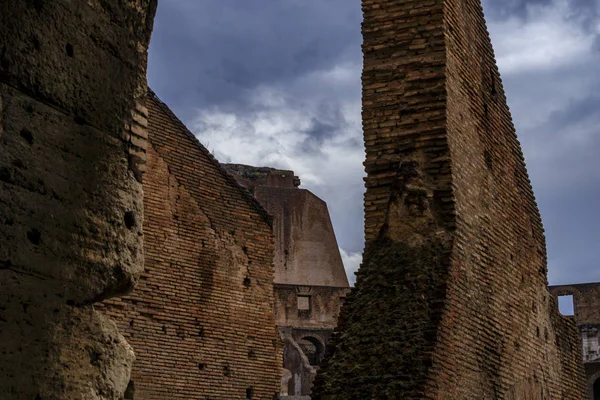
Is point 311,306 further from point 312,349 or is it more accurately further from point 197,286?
point 197,286

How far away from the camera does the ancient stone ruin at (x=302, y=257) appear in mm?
29891

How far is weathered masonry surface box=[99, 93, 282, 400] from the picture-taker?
1045 centimetres

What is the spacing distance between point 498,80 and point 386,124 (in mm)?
2131

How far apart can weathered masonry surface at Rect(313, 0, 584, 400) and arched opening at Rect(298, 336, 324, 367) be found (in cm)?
2110

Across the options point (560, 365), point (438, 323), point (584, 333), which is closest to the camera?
point (438, 323)

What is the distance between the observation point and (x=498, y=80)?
9188mm

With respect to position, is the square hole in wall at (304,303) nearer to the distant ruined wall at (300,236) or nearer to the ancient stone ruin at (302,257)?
the ancient stone ruin at (302,257)

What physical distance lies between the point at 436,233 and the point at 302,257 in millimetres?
26601

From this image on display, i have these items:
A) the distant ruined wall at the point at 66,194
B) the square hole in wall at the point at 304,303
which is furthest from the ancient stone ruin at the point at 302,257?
the distant ruined wall at the point at 66,194

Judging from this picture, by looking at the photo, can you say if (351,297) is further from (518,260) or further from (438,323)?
(518,260)

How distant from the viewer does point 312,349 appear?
30406 mm

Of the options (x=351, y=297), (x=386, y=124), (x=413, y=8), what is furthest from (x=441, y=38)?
(x=351, y=297)

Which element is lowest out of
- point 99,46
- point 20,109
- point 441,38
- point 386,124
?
point 20,109

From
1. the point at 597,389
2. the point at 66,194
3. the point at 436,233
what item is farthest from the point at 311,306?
the point at 66,194
